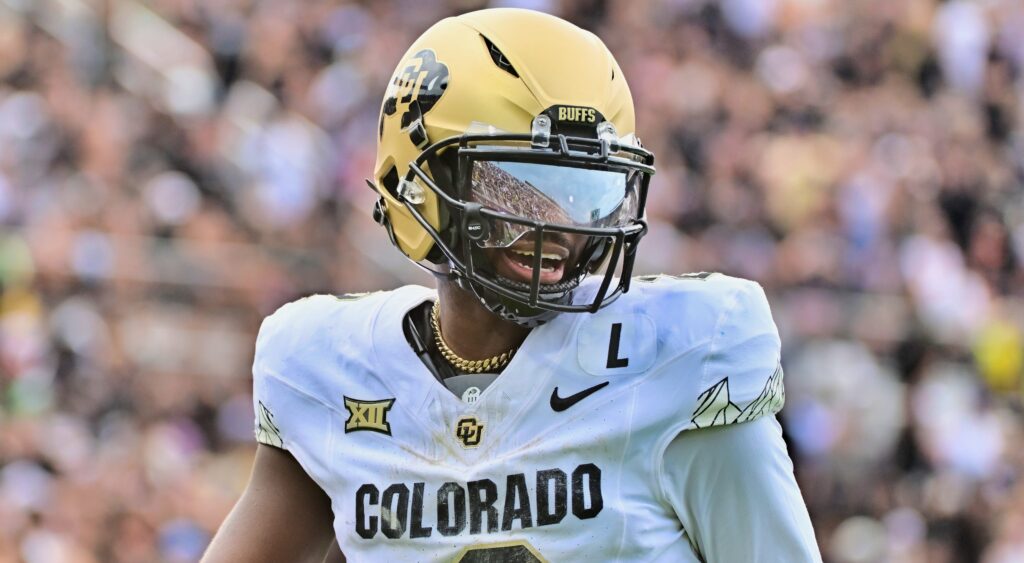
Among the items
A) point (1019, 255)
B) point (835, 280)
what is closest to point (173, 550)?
point (835, 280)

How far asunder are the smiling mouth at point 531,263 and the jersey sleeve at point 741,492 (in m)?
0.30

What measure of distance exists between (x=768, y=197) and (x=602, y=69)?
21.1 ft

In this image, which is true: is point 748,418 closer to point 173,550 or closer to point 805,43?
point 173,550

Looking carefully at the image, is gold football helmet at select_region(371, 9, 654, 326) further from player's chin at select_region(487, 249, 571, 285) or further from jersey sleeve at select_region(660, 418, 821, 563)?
jersey sleeve at select_region(660, 418, 821, 563)

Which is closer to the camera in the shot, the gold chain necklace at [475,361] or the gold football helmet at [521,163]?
the gold football helmet at [521,163]

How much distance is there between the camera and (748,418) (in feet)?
7.25

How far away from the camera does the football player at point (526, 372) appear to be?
2223 millimetres

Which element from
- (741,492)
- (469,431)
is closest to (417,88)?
(469,431)

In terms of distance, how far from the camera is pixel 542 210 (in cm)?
229

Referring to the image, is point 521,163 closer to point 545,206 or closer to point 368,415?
point 545,206

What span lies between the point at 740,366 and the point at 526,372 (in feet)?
1.06

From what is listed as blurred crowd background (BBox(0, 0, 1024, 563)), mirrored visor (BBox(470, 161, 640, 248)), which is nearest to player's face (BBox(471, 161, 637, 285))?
mirrored visor (BBox(470, 161, 640, 248))

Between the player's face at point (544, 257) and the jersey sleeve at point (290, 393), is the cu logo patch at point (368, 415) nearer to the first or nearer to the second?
the jersey sleeve at point (290, 393)

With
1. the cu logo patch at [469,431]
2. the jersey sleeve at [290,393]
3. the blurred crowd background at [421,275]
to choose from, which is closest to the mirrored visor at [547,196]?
the cu logo patch at [469,431]
